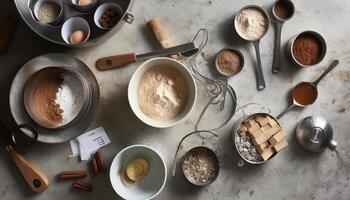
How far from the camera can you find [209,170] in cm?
153

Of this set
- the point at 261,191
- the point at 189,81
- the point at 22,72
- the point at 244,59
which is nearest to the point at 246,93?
the point at 244,59

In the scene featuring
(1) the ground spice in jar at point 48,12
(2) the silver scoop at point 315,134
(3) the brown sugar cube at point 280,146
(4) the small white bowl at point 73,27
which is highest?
(1) the ground spice in jar at point 48,12

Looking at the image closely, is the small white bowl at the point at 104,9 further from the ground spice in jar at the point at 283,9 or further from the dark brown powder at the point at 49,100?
the ground spice in jar at the point at 283,9

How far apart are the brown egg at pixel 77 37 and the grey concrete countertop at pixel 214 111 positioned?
0.23ft

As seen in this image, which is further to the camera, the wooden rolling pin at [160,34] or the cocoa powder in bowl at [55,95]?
the wooden rolling pin at [160,34]

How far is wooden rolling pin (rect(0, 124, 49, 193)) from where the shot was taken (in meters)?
1.50

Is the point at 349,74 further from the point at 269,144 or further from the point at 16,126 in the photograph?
the point at 16,126

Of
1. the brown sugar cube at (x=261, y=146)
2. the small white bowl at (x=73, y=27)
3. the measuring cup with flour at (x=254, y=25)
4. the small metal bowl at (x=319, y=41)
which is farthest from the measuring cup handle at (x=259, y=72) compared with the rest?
the small white bowl at (x=73, y=27)

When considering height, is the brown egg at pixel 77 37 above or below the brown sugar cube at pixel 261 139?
above

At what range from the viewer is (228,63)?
1581 mm

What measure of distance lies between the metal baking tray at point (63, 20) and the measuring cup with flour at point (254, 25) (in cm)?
38

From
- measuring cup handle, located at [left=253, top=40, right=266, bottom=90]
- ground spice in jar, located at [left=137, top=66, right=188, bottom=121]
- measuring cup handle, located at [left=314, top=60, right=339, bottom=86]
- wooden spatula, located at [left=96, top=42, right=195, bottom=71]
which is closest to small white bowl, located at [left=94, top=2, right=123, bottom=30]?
wooden spatula, located at [left=96, top=42, right=195, bottom=71]

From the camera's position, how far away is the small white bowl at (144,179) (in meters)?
1.48

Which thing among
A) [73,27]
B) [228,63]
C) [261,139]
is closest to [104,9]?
[73,27]
